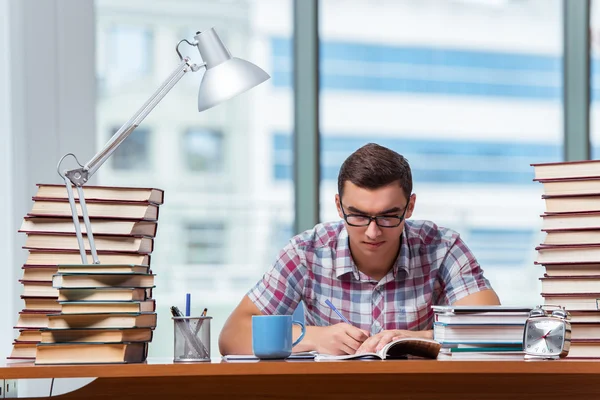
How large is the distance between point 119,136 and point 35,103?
1031mm

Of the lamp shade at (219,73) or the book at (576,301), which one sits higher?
the lamp shade at (219,73)

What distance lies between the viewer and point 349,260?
89.1 inches

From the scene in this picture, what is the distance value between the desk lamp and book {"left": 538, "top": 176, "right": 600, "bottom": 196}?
672mm

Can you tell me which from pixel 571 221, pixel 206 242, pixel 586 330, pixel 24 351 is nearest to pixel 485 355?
pixel 586 330

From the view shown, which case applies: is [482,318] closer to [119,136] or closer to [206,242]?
[119,136]

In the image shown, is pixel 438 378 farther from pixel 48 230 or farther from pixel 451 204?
pixel 451 204

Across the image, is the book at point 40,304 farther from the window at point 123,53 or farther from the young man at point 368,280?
the window at point 123,53

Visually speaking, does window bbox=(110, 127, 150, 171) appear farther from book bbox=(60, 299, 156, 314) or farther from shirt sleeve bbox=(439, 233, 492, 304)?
book bbox=(60, 299, 156, 314)

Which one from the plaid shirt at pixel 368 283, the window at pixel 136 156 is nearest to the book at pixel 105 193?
the plaid shirt at pixel 368 283

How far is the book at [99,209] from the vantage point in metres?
1.81

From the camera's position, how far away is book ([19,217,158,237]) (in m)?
1.80

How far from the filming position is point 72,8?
9.21ft

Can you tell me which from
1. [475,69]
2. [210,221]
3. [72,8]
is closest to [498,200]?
[475,69]

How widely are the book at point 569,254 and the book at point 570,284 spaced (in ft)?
0.11
